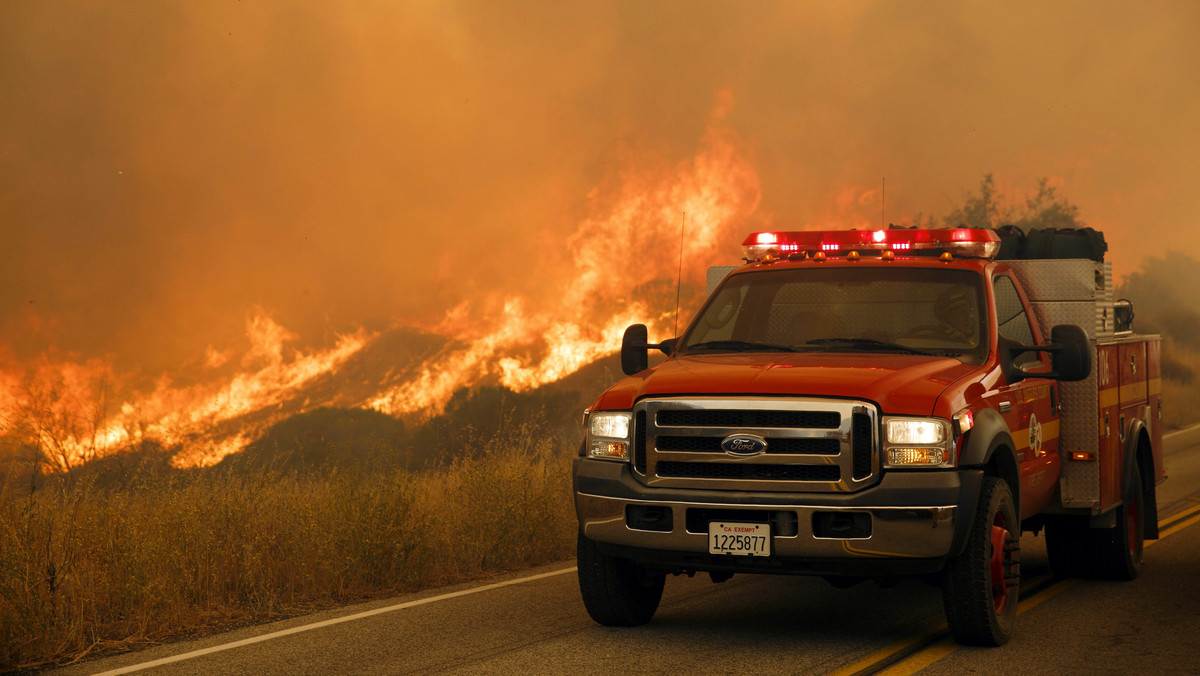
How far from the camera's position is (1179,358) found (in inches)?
1624

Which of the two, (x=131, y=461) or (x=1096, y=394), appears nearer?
(x=1096, y=394)

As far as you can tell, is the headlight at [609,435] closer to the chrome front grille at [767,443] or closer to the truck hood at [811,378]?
the truck hood at [811,378]

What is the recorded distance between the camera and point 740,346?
784cm

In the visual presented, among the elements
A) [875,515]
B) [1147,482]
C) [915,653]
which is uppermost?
[875,515]

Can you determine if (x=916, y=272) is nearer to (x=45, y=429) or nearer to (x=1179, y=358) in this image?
(x=45, y=429)

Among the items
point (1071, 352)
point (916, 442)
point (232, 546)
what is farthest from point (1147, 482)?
point (232, 546)

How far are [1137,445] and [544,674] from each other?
222 inches

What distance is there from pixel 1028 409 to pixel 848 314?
1.24 m

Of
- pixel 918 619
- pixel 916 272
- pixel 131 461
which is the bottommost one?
pixel 918 619

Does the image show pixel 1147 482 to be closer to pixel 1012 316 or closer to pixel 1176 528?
pixel 1176 528

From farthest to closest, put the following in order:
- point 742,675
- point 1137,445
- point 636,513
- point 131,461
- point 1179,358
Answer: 1. point 1179,358
2. point 131,461
3. point 1137,445
4. point 636,513
5. point 742,675

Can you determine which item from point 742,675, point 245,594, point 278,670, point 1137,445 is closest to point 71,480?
point 245,594

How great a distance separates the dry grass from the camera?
307 inches

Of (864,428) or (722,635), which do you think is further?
(722,635)
